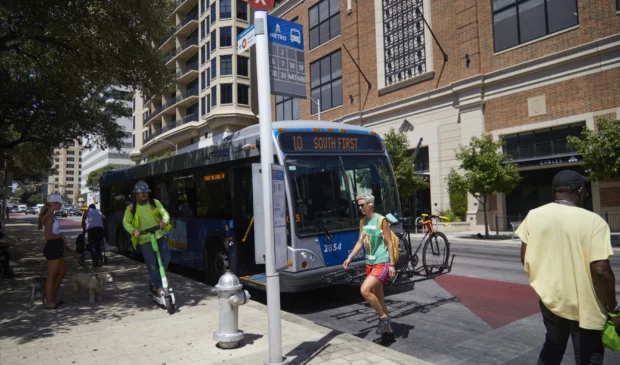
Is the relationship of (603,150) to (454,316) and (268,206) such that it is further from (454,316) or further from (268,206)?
(268,206)

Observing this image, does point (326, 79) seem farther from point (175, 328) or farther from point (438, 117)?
point (175, 328)

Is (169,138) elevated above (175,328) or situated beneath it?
elevated above

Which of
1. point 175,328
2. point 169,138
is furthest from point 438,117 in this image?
point 169,138

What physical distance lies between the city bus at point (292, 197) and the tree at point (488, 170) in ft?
45.1

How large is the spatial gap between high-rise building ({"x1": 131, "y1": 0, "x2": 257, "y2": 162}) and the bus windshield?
33.9 metres

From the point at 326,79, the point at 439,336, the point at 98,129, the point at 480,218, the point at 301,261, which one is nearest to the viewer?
the point at 439,336

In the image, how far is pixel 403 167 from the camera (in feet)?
82.2

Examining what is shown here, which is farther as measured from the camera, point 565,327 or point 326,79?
point 326,79

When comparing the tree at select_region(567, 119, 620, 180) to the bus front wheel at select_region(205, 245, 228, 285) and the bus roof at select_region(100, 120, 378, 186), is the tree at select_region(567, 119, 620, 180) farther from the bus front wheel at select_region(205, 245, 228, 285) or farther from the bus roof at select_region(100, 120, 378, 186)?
the bus front wheel at select_region(205, 245, 228, 285)

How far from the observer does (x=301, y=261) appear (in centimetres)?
676

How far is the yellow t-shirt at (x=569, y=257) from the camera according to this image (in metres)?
2.95

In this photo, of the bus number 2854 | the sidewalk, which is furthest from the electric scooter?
the bus number 2854

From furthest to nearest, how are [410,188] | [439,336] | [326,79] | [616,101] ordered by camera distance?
[326,79] → [410,188] → [616,101] → [439,336]

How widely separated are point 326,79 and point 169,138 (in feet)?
98.4
